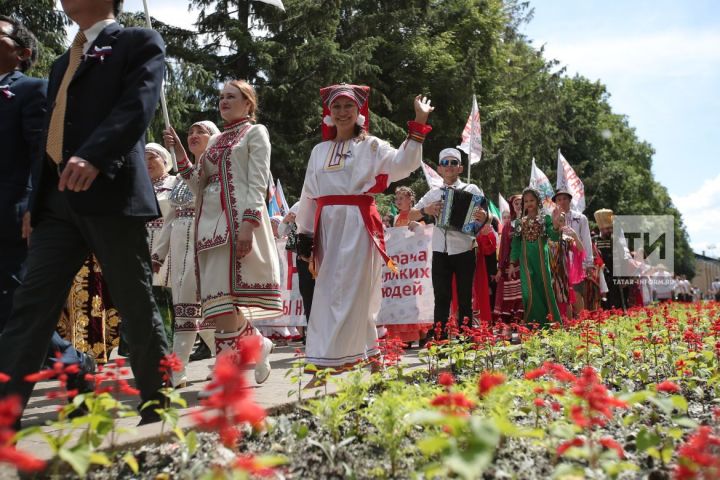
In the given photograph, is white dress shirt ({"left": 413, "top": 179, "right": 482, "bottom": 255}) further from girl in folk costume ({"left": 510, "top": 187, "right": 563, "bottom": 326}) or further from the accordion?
girl in folk costume ({"left": 510, "top": 187, "right": 563, "bottom": 326})

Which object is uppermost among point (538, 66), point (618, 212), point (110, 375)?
point (538, 66)

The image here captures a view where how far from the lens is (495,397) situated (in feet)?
9.52

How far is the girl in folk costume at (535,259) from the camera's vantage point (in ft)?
30.5

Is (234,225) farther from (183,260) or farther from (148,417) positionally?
(148,417)

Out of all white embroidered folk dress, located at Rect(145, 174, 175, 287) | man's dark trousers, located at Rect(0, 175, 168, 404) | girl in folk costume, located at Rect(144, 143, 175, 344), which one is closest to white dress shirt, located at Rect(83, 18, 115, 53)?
man's dark trousers, located at Rect(0, 175, 168, 404)

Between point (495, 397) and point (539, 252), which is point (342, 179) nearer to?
point (495, 397)

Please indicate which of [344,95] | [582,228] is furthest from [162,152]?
[582,228]

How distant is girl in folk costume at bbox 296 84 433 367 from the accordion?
109 inches

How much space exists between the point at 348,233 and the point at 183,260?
1.24 meters

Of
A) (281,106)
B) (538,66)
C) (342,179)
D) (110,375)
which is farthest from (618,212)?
(110,375)

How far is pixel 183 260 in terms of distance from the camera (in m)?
5.39

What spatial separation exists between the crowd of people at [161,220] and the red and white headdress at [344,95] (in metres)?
0.01

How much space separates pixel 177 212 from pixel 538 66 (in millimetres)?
33503

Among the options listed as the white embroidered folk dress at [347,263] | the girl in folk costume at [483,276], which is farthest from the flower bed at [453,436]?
the girl in folk costume at [483,276]
